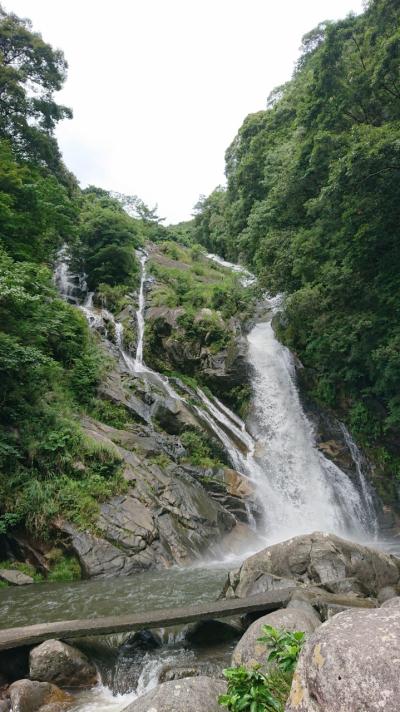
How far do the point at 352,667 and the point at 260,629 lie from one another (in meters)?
2.61

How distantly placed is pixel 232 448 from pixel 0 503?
8206mm

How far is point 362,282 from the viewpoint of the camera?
48.2ft

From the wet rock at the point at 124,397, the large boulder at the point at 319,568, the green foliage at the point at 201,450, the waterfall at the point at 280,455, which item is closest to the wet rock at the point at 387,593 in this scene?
the large boulder at the point at 319,568

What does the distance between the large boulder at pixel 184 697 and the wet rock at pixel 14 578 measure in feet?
20.6

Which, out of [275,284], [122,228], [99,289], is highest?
[122,228]

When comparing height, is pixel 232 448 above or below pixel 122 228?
below

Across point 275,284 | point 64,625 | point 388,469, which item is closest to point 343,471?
point 388,469

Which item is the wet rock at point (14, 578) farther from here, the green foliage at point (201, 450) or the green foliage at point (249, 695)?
the green foliage at point (249, 695)

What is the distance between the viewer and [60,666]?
4883 mm

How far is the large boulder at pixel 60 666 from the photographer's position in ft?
15.8

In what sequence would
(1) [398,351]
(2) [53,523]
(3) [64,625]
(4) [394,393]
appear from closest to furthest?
(3) [64,625] → (2) [53,523] → (1) [398,351] → (4) [394,393]

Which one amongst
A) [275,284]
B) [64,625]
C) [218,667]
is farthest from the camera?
[275,284]

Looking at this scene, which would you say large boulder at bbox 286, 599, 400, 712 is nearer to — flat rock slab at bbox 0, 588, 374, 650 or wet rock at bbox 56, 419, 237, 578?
flat rock slab at bbox 0, 588, 374, 650

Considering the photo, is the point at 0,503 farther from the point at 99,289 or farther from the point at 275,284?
the point at 99,289
